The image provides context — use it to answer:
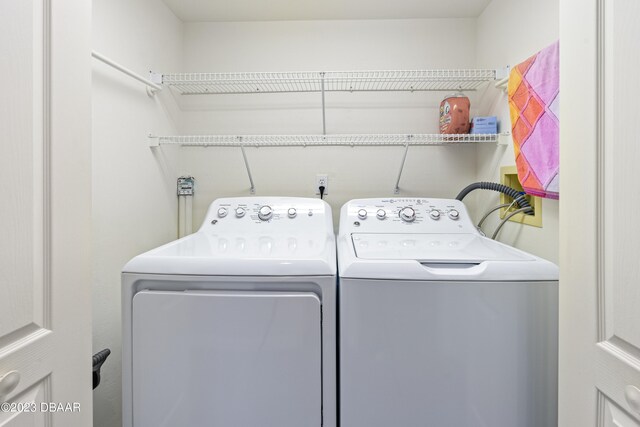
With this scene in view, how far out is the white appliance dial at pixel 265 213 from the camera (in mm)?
1534

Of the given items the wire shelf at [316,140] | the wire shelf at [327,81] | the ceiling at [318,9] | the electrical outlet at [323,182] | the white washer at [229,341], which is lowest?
the white washer at [229,341]

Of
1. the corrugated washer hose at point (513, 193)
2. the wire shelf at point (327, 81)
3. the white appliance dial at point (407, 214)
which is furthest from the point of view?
→ the wire shelf at point (327, 81)

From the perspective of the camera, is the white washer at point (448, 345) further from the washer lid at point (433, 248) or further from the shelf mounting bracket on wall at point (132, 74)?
the shelf mounting bracket on wall at point (132, 74)

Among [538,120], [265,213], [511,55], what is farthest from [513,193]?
[265,213]

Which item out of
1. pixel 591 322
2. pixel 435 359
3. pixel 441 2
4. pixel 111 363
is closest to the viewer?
pixel 591 322

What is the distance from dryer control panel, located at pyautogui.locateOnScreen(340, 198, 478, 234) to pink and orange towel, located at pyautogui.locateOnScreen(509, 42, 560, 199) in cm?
34

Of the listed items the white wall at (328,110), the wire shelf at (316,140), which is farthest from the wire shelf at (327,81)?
the wire shelf at (316,140)

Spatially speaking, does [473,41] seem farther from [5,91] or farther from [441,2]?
[5,91]

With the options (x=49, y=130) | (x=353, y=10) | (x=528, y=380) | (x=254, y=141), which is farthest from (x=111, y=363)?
(x=353, y=10)

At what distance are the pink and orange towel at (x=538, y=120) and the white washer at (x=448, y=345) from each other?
43 centimetres

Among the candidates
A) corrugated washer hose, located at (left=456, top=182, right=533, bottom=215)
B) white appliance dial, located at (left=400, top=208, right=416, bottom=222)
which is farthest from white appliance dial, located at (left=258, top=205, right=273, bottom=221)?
corrugated washer hose, located at (left=456, top=182, right=533, bottom=215)

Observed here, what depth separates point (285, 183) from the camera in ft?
6.26

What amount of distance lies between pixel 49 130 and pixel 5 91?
0.31ft

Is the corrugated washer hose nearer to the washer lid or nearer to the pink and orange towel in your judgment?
the pink and orange towel
